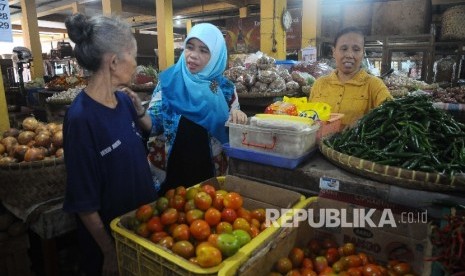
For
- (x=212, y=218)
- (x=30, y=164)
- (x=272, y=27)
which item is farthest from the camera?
(x=272, y=27)

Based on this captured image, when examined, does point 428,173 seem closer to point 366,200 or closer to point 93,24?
point 366,200

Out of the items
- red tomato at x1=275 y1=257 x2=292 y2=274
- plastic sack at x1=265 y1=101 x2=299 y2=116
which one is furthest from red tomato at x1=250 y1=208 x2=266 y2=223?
plastic sack at x1=265 y1=101 x2=299 y2=116

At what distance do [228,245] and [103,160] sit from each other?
2.89 ft

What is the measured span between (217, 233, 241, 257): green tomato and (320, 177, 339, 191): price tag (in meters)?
0.61

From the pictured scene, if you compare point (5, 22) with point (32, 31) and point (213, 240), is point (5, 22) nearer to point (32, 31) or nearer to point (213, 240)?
point (213, 240)

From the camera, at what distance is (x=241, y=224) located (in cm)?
140

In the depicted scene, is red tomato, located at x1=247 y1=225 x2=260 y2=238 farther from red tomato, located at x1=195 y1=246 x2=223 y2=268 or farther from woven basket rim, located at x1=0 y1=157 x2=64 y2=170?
woven basket rim, located at x1=0 y1=157 x2=64 y2=170

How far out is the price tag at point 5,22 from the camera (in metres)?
3.88

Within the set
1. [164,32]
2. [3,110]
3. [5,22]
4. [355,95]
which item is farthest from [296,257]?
[164,32]

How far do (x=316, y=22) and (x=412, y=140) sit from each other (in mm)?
Answer: 7116

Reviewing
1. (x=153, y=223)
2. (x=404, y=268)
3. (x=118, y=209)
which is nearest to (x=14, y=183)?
(x=118, y=209)

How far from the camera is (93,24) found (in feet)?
5.52

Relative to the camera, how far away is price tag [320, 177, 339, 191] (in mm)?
1588

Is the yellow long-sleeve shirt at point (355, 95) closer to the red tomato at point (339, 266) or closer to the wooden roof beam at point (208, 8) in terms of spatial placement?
the red tomato at point (339, 266)
